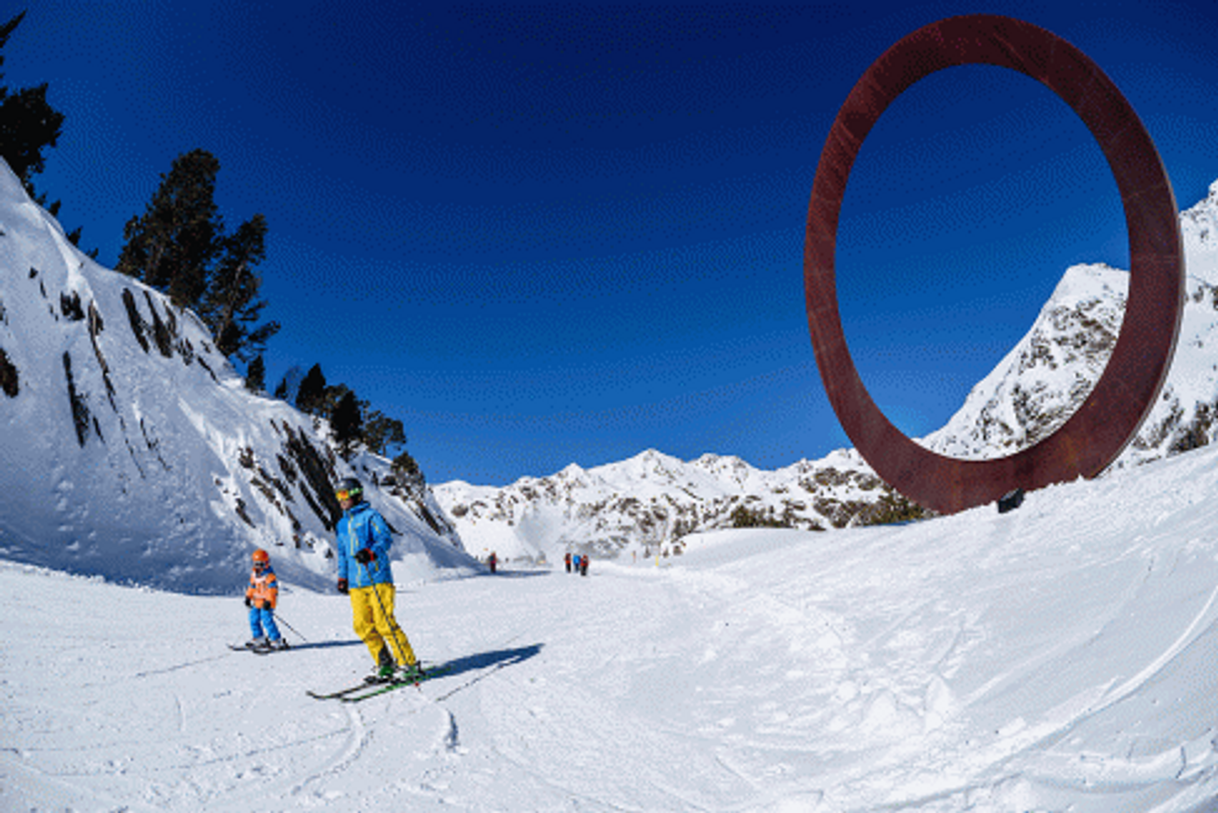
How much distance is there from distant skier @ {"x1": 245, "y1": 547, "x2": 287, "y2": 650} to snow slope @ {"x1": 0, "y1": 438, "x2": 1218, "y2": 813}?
0.48 m

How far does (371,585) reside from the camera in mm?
5926

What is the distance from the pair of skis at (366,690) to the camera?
4.89 m

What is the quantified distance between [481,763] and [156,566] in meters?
14.9

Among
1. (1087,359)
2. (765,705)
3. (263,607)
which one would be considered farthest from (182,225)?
(1087,359)

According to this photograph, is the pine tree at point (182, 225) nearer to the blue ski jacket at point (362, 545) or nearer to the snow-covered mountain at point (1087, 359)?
the blue ski jacket at point (362, 545)

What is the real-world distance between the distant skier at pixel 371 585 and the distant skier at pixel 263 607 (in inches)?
70.3

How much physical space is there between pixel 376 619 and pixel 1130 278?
13.2m

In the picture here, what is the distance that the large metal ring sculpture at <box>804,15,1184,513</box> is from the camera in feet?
32.1

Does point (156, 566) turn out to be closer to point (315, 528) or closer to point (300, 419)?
point (315, 528)

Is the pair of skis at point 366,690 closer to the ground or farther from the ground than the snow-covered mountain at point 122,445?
closer to the ground

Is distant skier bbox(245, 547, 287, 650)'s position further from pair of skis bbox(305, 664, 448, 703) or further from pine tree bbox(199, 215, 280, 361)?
pine tree bbox(199, 215, 280, 361)

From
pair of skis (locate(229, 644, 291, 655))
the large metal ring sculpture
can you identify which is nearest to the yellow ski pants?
pair of skis (locate(229, 644, 291, 655))

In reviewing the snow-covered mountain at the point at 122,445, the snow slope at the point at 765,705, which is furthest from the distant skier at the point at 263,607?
the snow-covered mountain at the point at 122,445

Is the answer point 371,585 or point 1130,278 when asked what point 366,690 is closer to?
point 371,585
